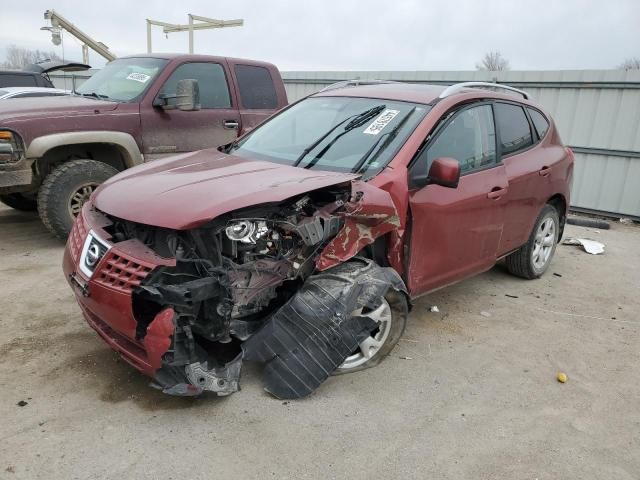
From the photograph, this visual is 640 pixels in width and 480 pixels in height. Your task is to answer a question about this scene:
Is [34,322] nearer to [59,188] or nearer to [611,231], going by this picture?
[59,188]

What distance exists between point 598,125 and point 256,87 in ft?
19.2

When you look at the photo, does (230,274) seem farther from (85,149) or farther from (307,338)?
(85,149)

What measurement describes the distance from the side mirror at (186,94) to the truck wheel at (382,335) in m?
3.29

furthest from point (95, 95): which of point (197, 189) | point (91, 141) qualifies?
point (197, 189)

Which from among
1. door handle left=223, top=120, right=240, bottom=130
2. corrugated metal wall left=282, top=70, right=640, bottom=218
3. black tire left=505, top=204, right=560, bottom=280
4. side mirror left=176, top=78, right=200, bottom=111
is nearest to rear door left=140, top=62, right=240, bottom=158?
door handle left=223, top=120, right=240, bottom=130

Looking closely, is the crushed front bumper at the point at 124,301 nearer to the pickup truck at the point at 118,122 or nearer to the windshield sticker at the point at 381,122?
the windshield sticker at the point at 381,122

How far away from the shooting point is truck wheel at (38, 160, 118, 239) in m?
5.05

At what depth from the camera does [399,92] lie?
394cm

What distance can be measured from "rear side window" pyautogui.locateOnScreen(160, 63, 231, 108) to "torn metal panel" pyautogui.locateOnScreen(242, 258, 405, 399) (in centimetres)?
386

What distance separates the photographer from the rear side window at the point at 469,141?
142 inches

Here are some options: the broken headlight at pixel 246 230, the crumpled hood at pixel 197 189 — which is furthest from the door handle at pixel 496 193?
the broken headlight at pixel 246 230

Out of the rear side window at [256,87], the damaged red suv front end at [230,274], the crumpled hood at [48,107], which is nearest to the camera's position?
the damaged red suv front end at [230,274]

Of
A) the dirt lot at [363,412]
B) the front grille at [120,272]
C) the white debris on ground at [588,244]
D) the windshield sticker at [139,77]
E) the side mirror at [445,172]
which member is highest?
the windshield sticker at [139,77]

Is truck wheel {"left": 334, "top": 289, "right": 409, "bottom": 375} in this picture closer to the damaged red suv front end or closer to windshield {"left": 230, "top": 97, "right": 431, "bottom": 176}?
the damaged red suv front end
